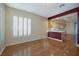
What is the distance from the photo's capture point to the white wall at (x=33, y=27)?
15.3 feet

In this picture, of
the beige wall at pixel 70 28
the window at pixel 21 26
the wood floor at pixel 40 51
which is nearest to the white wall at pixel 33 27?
the window at pixel 21 26

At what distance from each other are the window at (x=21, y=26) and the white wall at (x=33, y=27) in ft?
0.96

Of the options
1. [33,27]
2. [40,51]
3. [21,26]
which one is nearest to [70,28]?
[33,27]

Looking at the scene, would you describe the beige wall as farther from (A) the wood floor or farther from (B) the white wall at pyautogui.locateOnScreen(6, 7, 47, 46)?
(A) the wood floor

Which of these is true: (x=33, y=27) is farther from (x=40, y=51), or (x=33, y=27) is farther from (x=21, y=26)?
(x=40, y=51)

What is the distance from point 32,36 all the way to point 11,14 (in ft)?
8.34

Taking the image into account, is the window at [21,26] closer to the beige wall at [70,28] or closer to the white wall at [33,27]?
the white wall at [33,27]

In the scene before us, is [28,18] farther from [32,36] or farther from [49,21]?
[49,21]

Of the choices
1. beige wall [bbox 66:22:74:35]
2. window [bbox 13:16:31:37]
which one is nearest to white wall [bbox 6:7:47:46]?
window [bbox 13:16:31:37]

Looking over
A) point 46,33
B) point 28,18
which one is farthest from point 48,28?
point 28,18

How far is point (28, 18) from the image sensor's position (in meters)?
6.29

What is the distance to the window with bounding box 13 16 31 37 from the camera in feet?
17.1

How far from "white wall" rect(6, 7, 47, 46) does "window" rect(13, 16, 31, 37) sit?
292 millimetres

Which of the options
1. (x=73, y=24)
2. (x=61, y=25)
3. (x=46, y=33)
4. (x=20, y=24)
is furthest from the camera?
(x=73, y=24)
